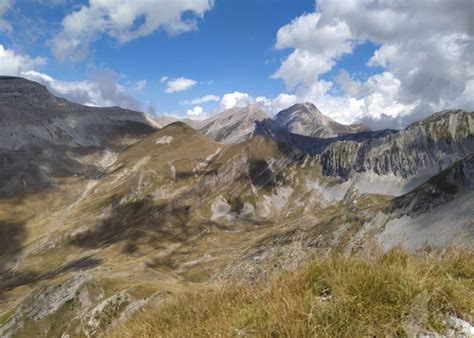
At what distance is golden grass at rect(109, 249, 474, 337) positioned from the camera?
5941 mm

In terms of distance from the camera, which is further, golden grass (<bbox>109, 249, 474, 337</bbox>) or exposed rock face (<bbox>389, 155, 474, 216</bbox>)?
exposed rock face (<bbox>389, 155, 474, 216</bbox>)

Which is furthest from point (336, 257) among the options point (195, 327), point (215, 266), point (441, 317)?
point (215, 266)

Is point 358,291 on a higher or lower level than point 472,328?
higher

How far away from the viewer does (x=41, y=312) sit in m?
80.4

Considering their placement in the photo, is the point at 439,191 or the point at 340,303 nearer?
the point at 340,303

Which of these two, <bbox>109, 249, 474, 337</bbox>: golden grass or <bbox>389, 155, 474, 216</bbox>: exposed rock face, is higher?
<bbox>109, 249, 474, 337</bbox>: golden grass

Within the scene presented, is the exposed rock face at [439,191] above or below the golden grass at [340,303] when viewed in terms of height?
below

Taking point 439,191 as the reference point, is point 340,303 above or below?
above

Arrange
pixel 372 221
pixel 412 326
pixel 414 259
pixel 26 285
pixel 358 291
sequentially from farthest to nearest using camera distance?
pixel 26 285 → pixel 372 221 → pixel 414 259 → pixel 358 291 → pixel 412 326

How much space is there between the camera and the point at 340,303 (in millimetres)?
6254

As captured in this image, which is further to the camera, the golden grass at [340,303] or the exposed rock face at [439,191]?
the exposed rock face at [439,191]

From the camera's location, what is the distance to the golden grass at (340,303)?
5941 millimetres

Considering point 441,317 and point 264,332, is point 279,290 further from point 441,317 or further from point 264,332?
point 441,317

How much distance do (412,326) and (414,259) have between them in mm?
2361
